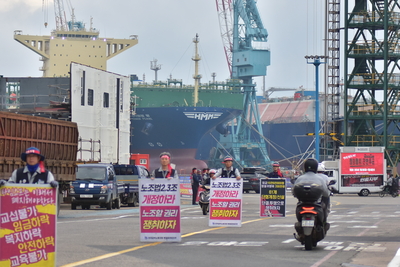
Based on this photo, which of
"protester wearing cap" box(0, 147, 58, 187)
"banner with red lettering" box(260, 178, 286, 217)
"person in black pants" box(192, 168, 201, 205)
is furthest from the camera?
"person in black pants" box(192, 168, 201, 205)

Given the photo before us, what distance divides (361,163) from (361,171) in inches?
28.7

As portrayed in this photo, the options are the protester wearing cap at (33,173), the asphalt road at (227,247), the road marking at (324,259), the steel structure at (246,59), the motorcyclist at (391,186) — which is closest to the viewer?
the protester wearing cap at (33,173)

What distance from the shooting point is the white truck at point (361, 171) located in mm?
49156

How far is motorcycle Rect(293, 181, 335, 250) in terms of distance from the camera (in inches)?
466

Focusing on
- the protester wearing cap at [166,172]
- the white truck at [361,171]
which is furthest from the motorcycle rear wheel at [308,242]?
the white truck at [361,171]

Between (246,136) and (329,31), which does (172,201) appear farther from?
(246,136)

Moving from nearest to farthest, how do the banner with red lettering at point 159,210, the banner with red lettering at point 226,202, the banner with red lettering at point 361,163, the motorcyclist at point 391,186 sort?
the banner with red lettering at point 159,210
the banner with red lettering at point 226,202
the motorcyclist at point 391,186
the banner with red lettering at point 361,163

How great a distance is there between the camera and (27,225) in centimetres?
860

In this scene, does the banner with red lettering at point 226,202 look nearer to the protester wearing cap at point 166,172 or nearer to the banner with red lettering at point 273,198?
the protester wearing cap at point 166,172

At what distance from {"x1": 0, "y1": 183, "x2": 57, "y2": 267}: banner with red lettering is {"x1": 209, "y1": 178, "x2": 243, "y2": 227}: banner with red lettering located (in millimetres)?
8822

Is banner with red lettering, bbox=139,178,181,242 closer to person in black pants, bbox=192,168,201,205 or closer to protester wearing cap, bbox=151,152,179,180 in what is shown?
protester wearing cap, bbox=151,152,179,180

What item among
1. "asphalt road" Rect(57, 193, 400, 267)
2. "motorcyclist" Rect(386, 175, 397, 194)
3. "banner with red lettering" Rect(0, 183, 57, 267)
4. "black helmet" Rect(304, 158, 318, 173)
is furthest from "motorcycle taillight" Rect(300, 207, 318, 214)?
"motorcyclist" Rect(386, 175, 397, 194)

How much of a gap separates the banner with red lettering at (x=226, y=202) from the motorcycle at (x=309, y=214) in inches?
207

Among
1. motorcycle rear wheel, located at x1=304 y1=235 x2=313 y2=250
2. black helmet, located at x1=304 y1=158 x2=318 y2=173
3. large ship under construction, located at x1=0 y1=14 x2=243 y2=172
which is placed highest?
large ship under construction, located at x1=0 y1=14 x2=243 y2=172
